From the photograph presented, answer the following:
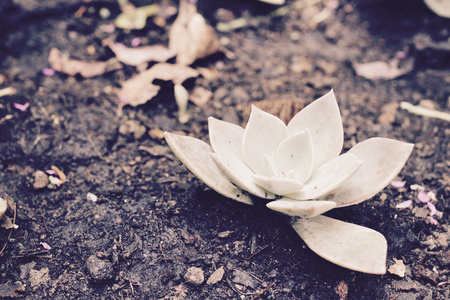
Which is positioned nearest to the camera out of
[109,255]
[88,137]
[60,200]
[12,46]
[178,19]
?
[109,255]

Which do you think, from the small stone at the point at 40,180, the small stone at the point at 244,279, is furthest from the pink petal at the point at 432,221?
the small stone at the point at 40,180

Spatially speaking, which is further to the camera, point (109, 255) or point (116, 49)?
point (116, 49)

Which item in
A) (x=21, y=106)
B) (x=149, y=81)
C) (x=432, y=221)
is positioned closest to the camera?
(x=432, y=221)

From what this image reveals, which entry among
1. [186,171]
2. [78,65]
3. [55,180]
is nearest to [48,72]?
[78,65]

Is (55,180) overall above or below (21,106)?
below

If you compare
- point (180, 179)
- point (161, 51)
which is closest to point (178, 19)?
point (161, 51)

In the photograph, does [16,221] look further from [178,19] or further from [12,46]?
[178,19]

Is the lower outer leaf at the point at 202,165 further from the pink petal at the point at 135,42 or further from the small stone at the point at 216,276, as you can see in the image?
the pink petal at the point at 135,42

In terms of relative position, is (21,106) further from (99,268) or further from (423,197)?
(423,197)
